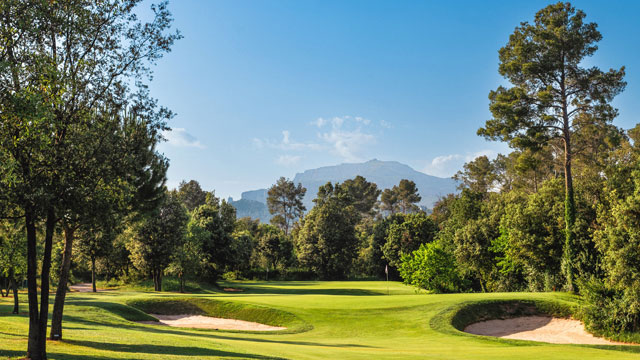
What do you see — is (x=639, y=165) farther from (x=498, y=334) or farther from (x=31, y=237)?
(x=31, y=237)

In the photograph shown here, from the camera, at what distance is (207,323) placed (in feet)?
94.3

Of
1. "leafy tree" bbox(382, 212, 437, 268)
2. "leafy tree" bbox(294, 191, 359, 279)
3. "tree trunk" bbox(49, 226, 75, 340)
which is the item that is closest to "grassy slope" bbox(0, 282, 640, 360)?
"tree trunk" bbox(49, 226, 75, 340)

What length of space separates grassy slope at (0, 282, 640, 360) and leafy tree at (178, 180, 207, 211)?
83653 millimetres

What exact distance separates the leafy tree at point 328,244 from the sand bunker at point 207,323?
1748 inches

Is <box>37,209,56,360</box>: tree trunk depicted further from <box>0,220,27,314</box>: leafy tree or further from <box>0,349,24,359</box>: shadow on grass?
<box>0,220,27,314</box>: leafy tree

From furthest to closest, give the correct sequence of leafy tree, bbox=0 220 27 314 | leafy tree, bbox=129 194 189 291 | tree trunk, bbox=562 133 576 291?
1. leafy tree, bbox=129 194 189 291
2. tree trunk, bbox=562 133 576 291
3. leafy tree, bbox=0 220 27 314

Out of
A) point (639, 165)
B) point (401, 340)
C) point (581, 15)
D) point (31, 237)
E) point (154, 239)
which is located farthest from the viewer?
point (154, 239)

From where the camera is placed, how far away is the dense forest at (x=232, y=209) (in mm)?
12250

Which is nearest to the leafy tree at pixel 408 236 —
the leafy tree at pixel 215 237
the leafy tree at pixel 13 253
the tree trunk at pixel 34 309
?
the leafy tree at pixel 215 237

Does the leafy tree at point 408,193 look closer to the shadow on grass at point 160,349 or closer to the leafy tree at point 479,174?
the leafy tree at point 479,174

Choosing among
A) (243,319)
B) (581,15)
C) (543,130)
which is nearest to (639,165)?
(543,130)

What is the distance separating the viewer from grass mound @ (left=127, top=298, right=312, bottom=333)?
27.6m

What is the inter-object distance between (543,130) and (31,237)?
36789mm

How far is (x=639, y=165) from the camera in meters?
28.3
